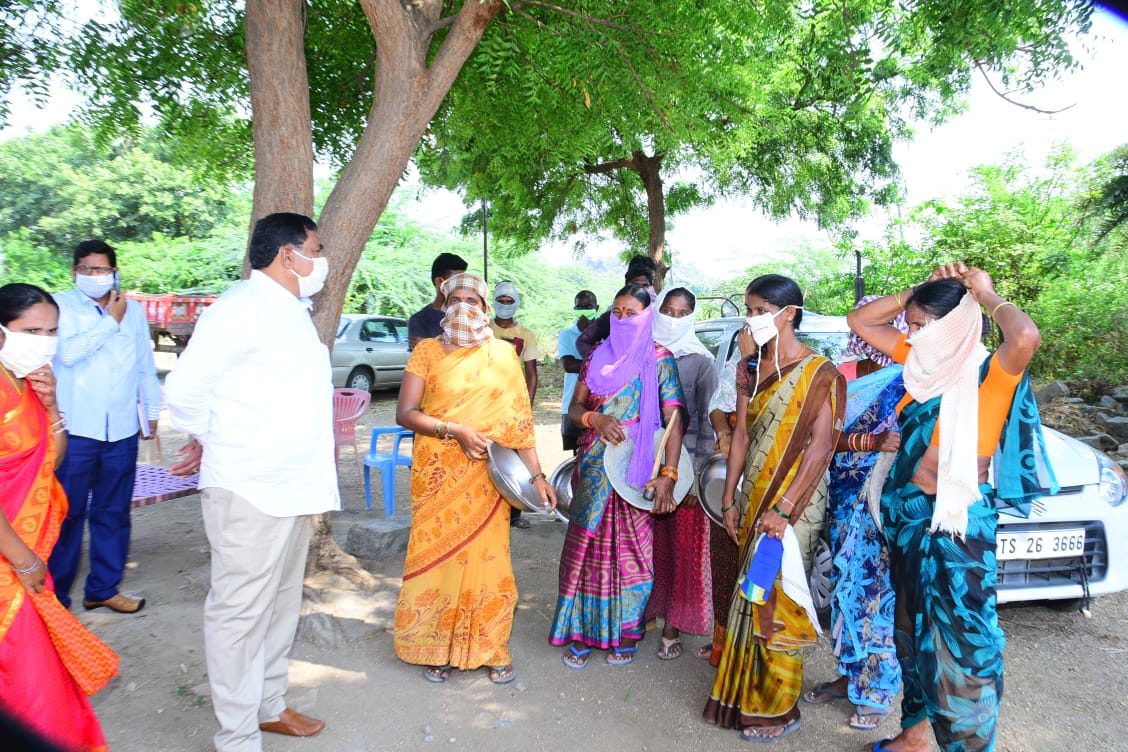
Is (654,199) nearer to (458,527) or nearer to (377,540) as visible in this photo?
(377,540)

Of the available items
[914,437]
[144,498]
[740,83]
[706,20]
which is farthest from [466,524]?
[740,83]

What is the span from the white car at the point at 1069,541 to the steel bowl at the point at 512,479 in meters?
1.53

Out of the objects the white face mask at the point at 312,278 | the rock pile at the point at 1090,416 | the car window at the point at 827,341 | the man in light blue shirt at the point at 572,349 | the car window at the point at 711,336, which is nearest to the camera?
the white face mask at the point at 312,278

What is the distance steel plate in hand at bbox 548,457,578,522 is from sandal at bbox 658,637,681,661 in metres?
0.87

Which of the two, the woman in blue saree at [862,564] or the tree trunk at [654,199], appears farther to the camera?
the tree trunk at [654,199]

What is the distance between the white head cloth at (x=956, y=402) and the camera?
8.84 feet

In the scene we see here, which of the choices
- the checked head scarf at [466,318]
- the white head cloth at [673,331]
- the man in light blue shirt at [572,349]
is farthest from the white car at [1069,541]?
the man in light blue shirt at [572,349]

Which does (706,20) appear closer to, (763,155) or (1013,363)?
(1013,363)

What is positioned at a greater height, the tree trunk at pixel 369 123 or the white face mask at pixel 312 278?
the tree trunk at pixel 369 123

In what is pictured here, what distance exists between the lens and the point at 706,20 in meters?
5.41

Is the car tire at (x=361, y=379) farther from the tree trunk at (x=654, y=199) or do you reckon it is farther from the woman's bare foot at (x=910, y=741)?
the woman's bare foot at (x=910, y=741)

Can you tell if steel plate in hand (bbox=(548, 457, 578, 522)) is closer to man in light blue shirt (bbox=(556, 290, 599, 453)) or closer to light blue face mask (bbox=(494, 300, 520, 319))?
man in light blue shirt (bbox=(556, 290, 599, 453))

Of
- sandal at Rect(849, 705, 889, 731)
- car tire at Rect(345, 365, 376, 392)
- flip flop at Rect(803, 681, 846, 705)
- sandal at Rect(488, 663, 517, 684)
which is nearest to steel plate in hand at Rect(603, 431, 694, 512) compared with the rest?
sandal at Rect(488, 663, 517, 684)

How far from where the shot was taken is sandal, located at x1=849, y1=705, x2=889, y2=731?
346cm
